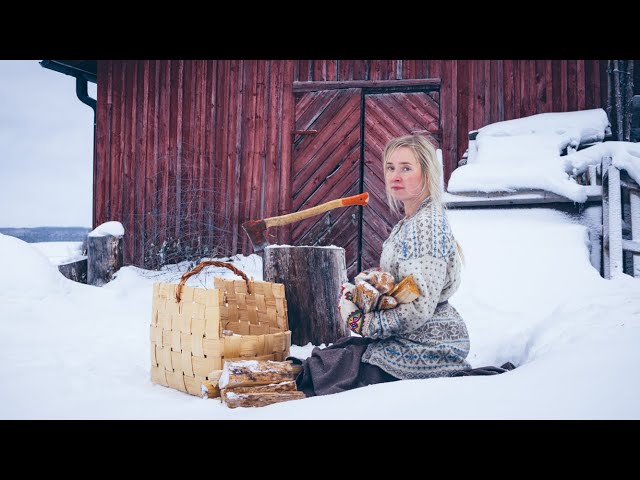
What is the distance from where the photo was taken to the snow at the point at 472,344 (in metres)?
1.56

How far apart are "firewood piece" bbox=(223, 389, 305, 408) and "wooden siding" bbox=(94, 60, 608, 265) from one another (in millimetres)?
4749

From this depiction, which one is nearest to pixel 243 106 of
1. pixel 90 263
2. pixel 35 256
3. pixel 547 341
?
pixel 90 263

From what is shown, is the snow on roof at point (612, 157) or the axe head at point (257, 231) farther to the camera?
the snow on roof at point (612, 157)

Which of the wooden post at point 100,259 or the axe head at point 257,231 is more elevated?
the axe head at point 257,231

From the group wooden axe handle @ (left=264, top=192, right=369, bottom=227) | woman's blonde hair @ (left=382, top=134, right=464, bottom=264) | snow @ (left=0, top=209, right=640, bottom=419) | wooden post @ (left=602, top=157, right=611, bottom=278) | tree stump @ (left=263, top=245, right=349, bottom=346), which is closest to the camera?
snow @ (left=0, top=209, right=640, bottom=419)

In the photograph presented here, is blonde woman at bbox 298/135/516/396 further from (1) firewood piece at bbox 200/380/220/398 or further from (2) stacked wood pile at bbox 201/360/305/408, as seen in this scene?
(1) firewood piece at bbox 200/380/220/398

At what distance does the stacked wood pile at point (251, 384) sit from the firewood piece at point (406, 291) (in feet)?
1.94

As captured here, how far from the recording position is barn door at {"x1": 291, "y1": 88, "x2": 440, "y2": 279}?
6.45m

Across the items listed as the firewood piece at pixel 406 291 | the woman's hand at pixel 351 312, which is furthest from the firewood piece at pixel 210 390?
the firewood piece at pixel 406 291

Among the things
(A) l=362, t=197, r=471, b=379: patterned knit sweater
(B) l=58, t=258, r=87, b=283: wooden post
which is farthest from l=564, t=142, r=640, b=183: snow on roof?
(B) l=58, t=258, r=87, b=283: wooden post

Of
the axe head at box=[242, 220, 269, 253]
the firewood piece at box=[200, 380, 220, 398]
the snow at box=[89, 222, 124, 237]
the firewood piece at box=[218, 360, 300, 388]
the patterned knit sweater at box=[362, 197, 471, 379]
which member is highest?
the snow at box=[89, 222, 124, 237]

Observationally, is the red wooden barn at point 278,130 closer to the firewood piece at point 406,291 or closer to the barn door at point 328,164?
the barn door at point 328,164

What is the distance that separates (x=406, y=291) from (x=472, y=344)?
1.34 m

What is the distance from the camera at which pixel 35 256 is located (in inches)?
187
